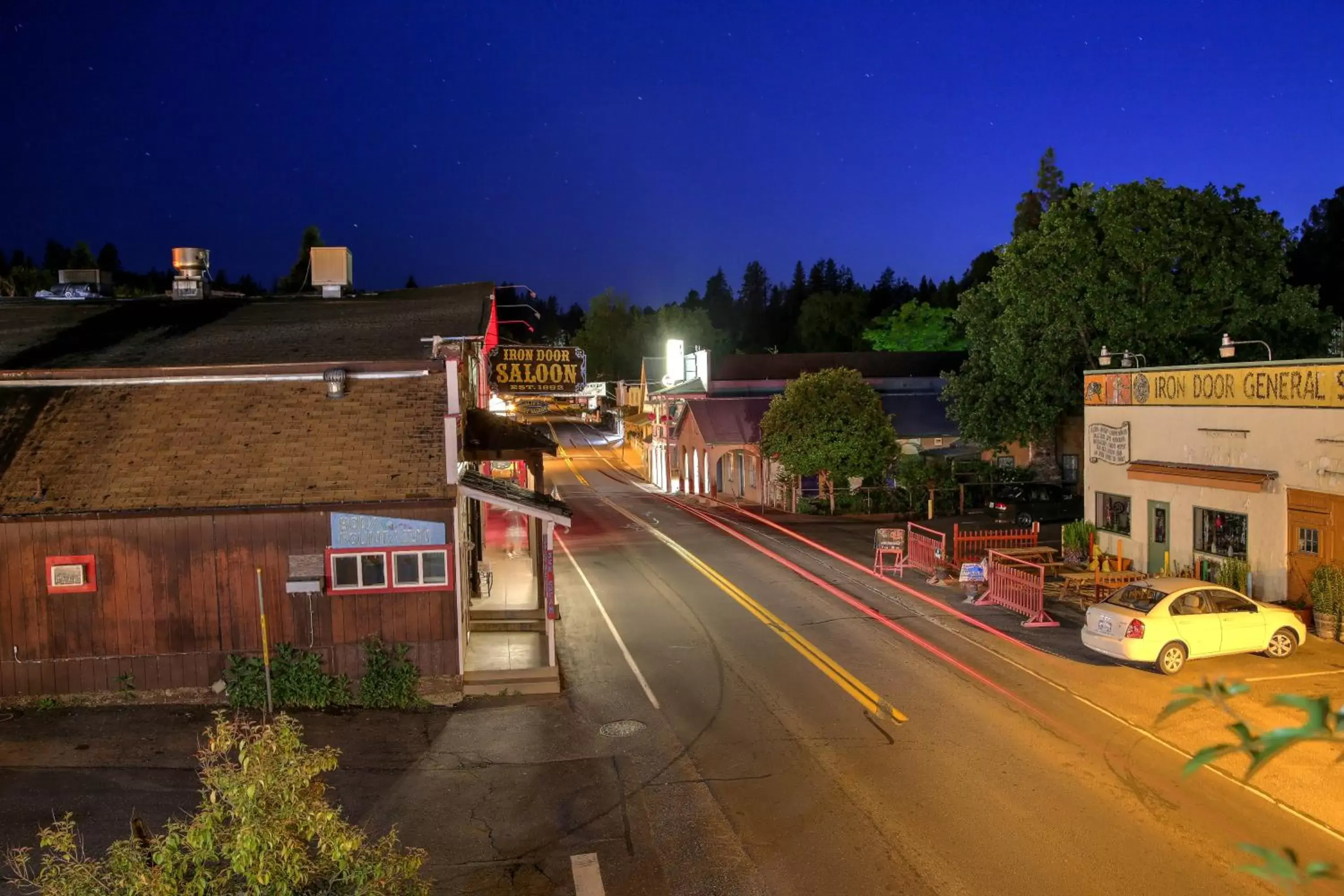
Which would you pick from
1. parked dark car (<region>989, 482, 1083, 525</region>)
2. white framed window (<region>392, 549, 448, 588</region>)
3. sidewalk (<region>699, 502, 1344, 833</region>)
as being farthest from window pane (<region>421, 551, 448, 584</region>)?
parked dark car (<region>989, 482, 1083, 525</region>)

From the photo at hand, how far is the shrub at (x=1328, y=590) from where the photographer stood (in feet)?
59.4

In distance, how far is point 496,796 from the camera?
11875mm

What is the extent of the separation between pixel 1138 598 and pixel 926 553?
33.4 ft

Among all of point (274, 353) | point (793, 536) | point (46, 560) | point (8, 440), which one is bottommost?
point (793, 536)

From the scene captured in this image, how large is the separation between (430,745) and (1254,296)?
1263 inches

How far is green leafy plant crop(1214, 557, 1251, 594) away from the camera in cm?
2059

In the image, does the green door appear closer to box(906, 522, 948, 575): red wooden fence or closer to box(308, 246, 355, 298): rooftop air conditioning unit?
box(906, 522, 948, 575): red wooden fence

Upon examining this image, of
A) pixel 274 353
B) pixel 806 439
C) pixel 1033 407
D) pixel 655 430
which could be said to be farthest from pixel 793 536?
pixel 655 430

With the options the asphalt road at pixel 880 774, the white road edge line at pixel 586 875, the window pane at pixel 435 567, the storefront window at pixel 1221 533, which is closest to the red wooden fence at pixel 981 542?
the storefront window at pixel 1221 533

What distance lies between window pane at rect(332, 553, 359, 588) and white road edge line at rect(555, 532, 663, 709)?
5016 mm

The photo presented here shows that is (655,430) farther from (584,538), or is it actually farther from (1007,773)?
(1007,773)

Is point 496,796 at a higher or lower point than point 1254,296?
lower

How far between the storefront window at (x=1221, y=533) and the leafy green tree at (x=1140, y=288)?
1367cm

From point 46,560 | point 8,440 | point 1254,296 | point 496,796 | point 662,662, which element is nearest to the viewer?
point 496,796
